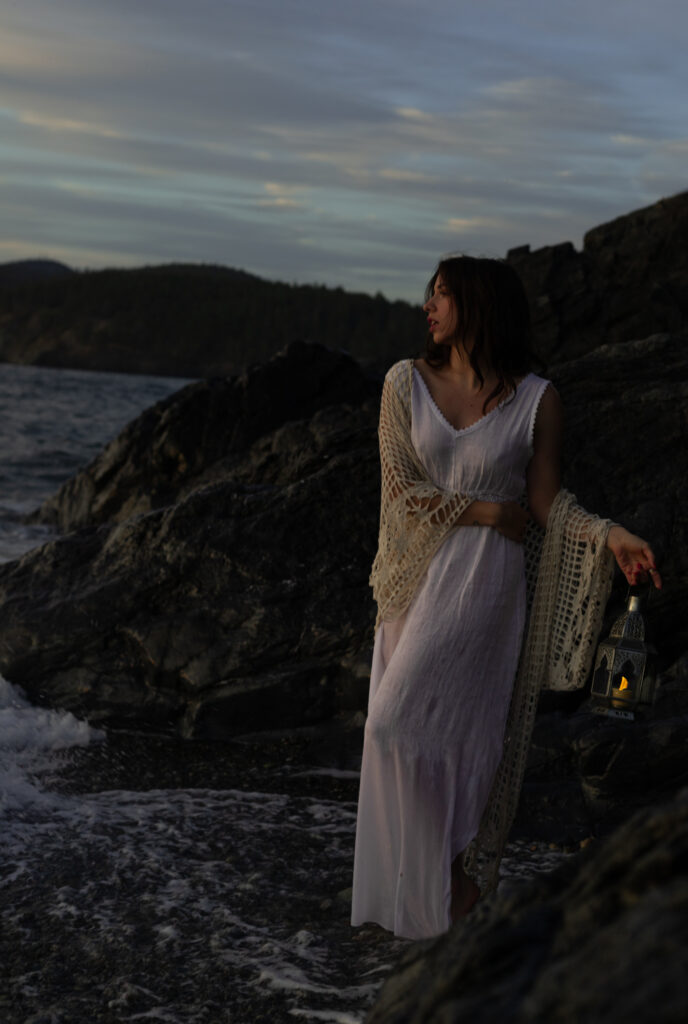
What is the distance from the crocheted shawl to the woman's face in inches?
10.3

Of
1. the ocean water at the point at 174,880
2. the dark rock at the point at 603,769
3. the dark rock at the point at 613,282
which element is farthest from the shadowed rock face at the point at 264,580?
the dark rock at the point at 613,282

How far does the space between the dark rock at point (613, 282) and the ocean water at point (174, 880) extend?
12514mm

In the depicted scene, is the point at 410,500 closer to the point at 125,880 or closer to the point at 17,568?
the point at 125,880

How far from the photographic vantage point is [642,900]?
136 cm

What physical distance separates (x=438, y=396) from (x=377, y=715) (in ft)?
3.81

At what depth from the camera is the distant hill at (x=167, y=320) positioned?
6191 inches

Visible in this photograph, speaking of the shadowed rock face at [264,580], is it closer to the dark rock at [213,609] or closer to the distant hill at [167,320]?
the dark rock at [213,609]

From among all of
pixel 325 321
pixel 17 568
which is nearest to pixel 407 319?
pixel 325 321

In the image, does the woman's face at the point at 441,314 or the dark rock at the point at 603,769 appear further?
the dark rock at the point at 603,769

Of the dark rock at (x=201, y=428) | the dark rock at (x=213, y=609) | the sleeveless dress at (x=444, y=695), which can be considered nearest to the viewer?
the sleeveless dress at (x=444, y=695)

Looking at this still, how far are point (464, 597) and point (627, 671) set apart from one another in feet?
1.99

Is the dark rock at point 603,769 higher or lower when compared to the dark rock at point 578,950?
lower

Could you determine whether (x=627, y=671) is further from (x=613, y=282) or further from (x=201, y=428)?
(x=613, y=282)

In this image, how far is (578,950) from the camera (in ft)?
4.46
